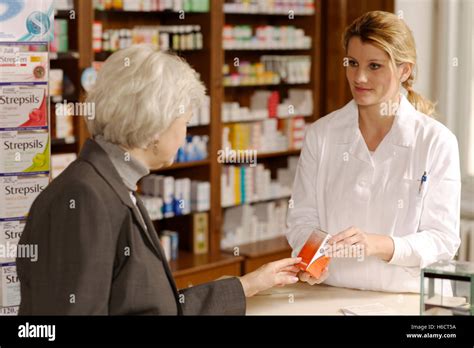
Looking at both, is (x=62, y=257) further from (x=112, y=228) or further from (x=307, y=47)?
(x=307, y=47)

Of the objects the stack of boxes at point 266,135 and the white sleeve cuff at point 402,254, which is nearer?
the white sleeve cuff at point 402,254

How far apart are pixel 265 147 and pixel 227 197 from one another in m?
0.54

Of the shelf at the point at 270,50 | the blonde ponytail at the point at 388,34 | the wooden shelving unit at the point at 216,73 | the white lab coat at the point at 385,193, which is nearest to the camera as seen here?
the white lab coat at the point at 385,193

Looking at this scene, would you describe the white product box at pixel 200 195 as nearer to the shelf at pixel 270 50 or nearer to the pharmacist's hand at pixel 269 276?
the shelf at pixel 270 50

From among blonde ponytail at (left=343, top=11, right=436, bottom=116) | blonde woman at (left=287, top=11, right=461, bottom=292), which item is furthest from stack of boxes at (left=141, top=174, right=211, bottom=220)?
blonde ponytail at (left=343, top=11, right=436, bottom=116)

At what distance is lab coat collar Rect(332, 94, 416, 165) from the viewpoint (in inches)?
112

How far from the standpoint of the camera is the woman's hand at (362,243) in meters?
2.44

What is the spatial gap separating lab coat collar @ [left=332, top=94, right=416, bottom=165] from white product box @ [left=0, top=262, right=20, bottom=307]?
4.75ft

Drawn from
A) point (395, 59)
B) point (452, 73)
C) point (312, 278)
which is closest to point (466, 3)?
point (452, 73)

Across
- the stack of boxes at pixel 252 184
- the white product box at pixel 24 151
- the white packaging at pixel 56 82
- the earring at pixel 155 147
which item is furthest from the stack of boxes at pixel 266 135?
the earring at pixel 155 147

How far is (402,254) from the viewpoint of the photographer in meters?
2.61

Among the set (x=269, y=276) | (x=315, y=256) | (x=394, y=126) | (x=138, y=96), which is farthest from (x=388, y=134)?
(x=138, y=96)

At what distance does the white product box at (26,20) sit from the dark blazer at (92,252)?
1449 mm
